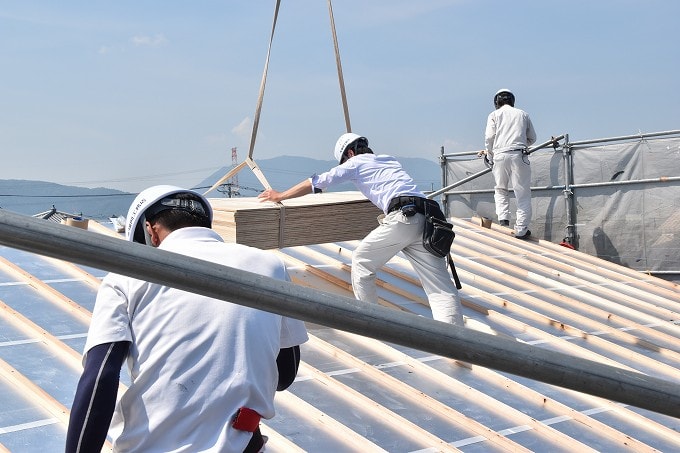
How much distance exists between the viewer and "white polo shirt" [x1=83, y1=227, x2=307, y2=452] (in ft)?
7.22

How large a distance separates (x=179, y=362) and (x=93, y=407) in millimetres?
232

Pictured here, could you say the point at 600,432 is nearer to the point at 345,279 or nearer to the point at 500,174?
the point at 345,279

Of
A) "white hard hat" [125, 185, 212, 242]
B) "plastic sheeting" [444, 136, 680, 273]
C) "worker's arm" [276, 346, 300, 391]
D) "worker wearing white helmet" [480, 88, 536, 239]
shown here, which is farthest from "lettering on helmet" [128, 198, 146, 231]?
"plastic sheeting" [444, 136, 680, 273]

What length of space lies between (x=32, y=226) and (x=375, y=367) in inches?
150

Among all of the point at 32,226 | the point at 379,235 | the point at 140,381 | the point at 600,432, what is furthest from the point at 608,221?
the point at 32,226

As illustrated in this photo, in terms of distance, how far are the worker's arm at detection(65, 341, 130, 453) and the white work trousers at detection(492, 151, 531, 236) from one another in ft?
28.3

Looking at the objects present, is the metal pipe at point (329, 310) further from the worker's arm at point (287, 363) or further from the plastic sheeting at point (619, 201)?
the plastic sheeting at point (619, 201)

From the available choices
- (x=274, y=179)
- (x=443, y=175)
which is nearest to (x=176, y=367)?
(x=274, y=179)

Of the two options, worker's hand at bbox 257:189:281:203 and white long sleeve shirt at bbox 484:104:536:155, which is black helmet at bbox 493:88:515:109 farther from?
worker's hand at bbox 257:189:281:203

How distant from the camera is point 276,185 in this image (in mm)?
6586

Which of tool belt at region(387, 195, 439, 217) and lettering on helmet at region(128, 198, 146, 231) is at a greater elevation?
lettering on helmet at region(128, 198, 146, 231)

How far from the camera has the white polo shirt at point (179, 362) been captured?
220 centimetres

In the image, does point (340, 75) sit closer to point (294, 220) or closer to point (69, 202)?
point (294, 220)

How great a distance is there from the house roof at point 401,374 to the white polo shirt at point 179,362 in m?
0.85
